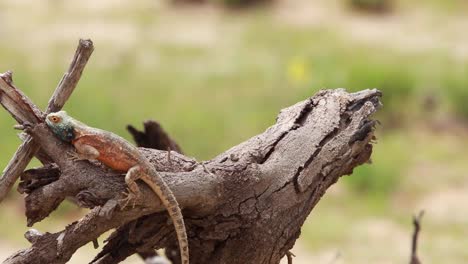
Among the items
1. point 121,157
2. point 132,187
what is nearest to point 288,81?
point 121,157

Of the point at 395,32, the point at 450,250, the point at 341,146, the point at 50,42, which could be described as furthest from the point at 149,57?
the point at 341,146

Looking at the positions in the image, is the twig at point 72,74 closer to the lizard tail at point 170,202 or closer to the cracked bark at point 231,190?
the cracked bark at point 231,190

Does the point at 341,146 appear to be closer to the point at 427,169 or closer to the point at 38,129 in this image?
the point at 38,129

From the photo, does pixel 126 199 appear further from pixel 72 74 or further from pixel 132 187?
pixel 72 74

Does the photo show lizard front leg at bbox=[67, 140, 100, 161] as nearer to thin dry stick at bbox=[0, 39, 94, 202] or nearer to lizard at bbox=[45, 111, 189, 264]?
lizard at bbox=[45, 111, 189, 264]

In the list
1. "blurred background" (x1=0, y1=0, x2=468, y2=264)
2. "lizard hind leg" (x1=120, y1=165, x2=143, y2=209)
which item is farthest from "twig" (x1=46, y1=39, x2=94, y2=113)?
"blurred background" (x1=0, y1=0, x2=468, y2=264)

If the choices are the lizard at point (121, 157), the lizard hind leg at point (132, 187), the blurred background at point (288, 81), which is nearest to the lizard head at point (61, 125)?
the lizard at point (121, 157)
